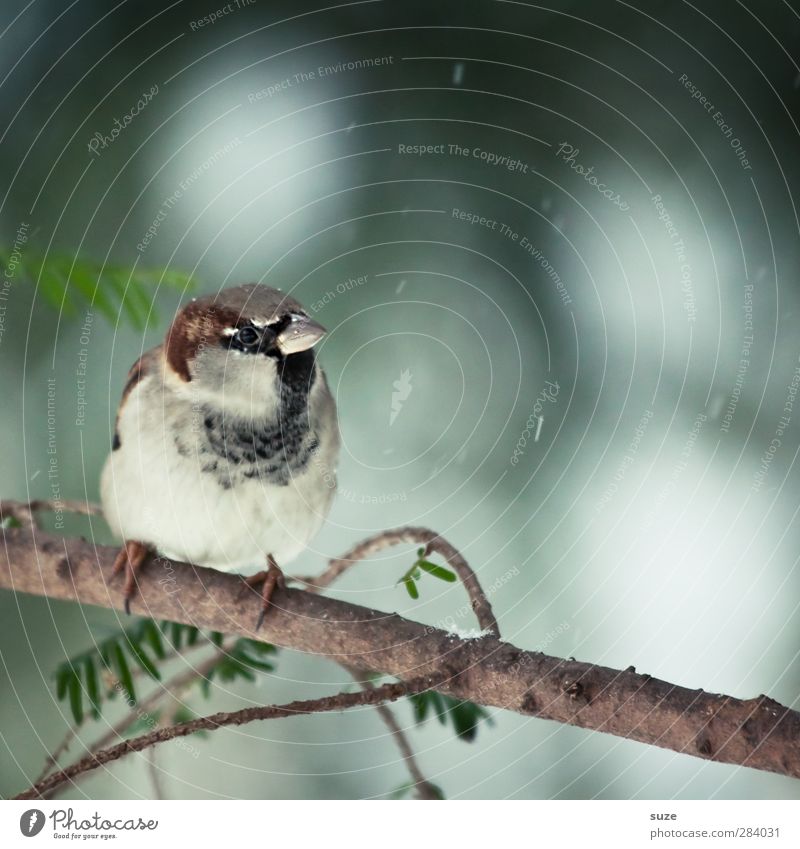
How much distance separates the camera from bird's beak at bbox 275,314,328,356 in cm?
89

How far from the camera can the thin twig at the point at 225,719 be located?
849mm

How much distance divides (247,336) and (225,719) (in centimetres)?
38

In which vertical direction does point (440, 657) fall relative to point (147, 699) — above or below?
above

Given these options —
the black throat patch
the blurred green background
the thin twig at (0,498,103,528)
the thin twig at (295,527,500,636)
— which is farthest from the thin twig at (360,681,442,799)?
the thin twig at (0,498,103,528)

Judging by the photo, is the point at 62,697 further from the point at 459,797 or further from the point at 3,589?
the point at 459,797

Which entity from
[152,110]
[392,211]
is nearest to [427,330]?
[392,211]

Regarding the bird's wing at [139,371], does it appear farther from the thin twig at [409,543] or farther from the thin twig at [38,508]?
the thin twig at [409,543]

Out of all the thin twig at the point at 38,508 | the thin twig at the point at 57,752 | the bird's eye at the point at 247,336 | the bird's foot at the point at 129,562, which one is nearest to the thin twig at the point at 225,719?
the thin twig at the point at 57,752

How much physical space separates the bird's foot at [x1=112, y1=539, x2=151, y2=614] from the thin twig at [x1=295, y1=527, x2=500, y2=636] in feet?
0.56

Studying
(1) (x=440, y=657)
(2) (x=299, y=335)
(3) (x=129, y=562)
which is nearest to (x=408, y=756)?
(1) (x=440, y=657)

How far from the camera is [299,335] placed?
0.90m

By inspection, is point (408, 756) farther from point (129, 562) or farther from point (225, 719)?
point (129, 562)

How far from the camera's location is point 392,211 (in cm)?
99

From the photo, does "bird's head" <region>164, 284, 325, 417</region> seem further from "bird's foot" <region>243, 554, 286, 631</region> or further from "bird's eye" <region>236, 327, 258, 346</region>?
"bird's foot" <region>243, 554, 286, 631</region>
